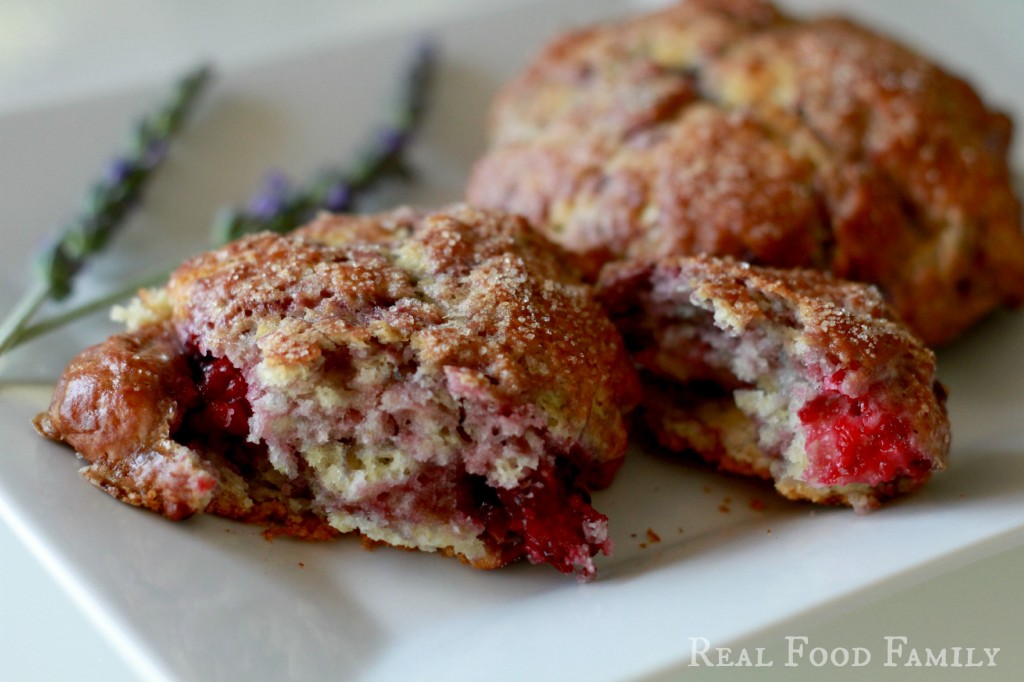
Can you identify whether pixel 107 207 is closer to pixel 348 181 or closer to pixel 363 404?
pixel 348 181

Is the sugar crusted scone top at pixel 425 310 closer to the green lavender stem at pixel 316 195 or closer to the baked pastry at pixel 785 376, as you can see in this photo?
the baked pastry at pixel 785 376

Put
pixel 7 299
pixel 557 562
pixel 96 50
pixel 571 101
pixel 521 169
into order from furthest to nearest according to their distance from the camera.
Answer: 1. pixel 96 50
2. pixel 571 101
3. pixel 521 169
4. pixel 7 299
5. pixel 557 562

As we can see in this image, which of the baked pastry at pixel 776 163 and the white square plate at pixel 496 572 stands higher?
the baked pastry at pixel 776 163

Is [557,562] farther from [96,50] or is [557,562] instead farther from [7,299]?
[96,50]

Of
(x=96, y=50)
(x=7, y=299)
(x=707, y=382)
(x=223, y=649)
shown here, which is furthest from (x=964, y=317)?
(x=96, y=50)

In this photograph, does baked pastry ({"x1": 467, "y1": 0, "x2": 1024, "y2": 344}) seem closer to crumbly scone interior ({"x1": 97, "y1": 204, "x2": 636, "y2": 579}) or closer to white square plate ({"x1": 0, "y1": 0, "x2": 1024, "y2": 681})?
white square plate ({"x1": 0, "y1": 0, "x2": 1024, "y2": 681})

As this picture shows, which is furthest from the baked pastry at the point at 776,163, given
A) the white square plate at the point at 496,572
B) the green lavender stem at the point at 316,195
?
the green lavender stem at the point at 316,195
